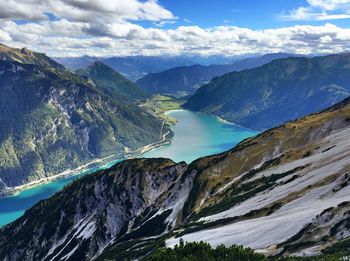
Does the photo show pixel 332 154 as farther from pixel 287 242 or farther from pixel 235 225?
pixel 287 242

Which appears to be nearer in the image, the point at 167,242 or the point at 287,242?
the point at 287,242

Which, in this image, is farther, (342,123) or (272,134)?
(272,134)

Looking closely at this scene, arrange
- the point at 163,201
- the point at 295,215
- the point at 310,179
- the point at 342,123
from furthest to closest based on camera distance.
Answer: the point at 163,201 < the point at 342,123 < the point at 310,179 < the point at 295,215

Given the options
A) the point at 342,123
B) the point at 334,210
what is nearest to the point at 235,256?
the point at 334,210

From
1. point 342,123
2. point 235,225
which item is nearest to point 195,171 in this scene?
point 342,123

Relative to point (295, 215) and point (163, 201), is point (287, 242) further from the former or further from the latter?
point (163, 201)

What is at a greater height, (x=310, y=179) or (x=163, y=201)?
(x=310, y=179)

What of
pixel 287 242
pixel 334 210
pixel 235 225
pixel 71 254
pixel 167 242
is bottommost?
pixel 71 254

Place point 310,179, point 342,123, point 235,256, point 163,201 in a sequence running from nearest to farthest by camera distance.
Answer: point 235,256 → point 310,179 → point 342,123 → point 163,201

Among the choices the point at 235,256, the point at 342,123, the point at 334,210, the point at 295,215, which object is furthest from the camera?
the point at 342,123
